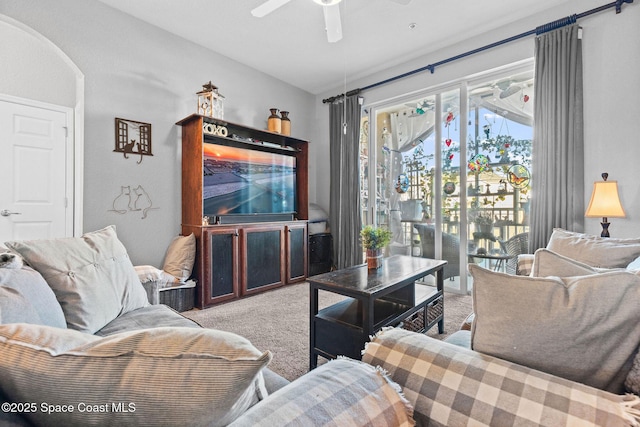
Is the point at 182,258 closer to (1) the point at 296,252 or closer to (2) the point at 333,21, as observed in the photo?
(1) the point at 296,252

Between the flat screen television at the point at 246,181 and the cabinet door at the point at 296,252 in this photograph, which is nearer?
the flat screen television at the point at 246,181

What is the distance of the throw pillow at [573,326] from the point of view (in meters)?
0.69

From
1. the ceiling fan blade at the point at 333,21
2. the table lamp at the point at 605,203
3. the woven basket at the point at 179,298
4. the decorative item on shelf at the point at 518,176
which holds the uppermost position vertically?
the ceiling fan blade at the point at 333,21

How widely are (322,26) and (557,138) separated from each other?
2522mm

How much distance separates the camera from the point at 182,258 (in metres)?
3.08

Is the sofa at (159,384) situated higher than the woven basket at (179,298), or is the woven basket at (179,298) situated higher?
the sofa at (159,384)

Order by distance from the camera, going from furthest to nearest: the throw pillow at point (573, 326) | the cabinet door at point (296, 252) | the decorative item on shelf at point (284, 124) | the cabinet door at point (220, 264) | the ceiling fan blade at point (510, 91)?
the decorative item on shelf at point (284, 124), the cabinet door at point (296, 252), the ceiling fan blade at point (510, 91), the cabinet door at point (220, 264), the throw pillow at point (573, 326)

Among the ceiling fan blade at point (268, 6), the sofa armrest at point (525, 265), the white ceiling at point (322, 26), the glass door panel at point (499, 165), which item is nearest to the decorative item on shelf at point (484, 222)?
the glass door panel at point (499, 165)

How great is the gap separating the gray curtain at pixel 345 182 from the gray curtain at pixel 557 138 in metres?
2.10

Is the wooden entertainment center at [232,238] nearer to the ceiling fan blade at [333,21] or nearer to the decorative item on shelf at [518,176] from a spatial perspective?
the ceiling fan blade at [333,21]

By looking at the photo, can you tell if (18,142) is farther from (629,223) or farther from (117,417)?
(629,223)

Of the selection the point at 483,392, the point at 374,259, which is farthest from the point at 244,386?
the point at 374,259

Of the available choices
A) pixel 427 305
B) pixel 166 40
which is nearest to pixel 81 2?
pixel 166 40

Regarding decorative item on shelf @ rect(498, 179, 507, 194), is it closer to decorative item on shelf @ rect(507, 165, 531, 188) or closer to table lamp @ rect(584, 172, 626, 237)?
decorative item on shelf @ rect(507, 165, 531, 188)
